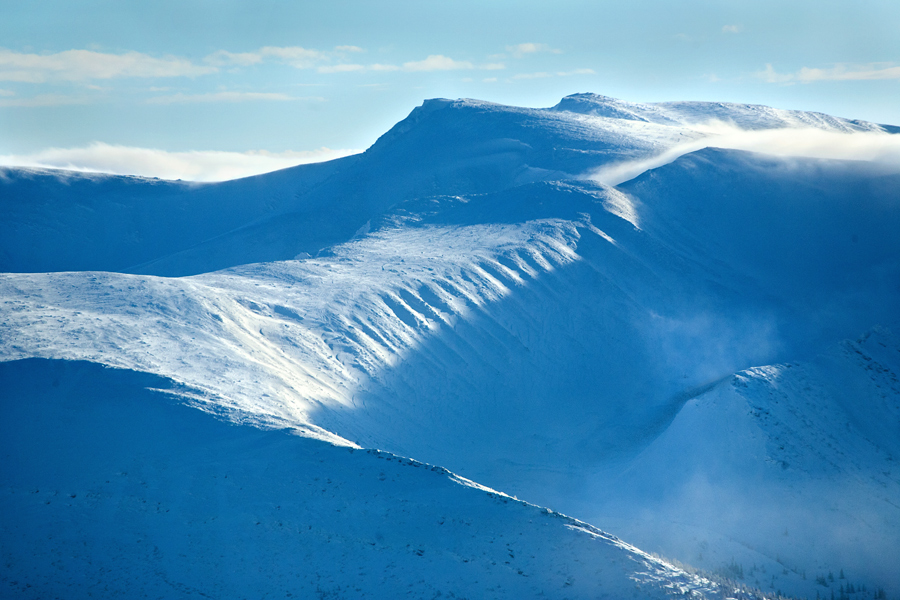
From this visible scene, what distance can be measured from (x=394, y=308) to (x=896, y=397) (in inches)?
570

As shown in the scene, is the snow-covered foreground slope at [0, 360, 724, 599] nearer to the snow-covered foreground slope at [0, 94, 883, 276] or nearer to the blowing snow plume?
the snow-covered foreground slope at [0, 94, 883, 276]

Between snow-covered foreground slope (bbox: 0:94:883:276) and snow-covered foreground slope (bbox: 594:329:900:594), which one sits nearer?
snow-covered foreground slope (bbox: 594:329:900:594)

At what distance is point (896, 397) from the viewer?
19.6m

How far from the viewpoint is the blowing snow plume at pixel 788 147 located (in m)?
35.2

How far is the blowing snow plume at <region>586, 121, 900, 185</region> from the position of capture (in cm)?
3522

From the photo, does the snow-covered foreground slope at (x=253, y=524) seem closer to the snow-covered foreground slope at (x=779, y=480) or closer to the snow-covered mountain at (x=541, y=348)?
the snow-covered mountain at (x=541, y=348)

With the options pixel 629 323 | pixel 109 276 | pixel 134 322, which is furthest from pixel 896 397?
pixel 109 276

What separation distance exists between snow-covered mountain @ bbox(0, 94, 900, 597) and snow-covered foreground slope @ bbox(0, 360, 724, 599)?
0.26ft

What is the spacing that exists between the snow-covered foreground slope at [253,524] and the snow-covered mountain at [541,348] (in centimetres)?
8

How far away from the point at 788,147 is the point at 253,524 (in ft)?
115

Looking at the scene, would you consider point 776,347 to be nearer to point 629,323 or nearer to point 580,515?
point 629,323

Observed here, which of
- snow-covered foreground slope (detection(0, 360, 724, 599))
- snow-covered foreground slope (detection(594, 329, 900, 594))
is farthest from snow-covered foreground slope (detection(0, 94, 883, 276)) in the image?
snow-covered foreground slope (detection(0, 360, 724, 599))

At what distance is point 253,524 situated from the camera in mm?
11484

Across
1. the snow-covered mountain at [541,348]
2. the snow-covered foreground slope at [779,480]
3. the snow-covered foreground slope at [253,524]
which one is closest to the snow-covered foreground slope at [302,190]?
the snow-covered mountain at [541,348]
